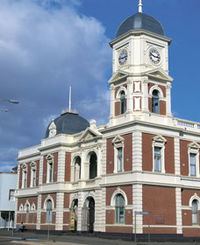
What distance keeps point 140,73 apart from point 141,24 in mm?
5067

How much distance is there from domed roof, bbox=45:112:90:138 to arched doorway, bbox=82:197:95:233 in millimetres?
8989

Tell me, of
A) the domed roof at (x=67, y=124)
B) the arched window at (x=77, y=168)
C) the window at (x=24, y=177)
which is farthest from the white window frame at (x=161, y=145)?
the window at (x=24, y=177)

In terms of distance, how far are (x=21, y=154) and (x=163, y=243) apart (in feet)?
96.6

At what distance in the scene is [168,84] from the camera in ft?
136

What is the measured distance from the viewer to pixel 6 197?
63.4m

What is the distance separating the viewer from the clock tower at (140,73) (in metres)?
39.3

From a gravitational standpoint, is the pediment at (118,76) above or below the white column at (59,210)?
above

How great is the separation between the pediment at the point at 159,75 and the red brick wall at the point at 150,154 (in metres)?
5.73

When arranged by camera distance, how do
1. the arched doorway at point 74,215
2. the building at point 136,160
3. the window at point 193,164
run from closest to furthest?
the building at point 136,160 < the window at point 193,164 < the arched doorway at point 74,215

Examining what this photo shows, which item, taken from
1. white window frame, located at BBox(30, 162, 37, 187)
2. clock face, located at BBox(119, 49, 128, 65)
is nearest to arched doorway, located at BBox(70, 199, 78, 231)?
white window frame, located at BBox(30, 162, 37, 187)

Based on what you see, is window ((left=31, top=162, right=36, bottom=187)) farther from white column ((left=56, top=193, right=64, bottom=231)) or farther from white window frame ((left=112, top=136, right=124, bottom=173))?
white window frame ((left=112, top=136, right=124, bottom=173))

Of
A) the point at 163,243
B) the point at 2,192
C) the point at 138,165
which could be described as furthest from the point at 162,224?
the point at 2,192

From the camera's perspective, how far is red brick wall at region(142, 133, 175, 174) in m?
37.7

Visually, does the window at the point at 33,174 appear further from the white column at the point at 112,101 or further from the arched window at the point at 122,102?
the arched window at the point at 122,102
